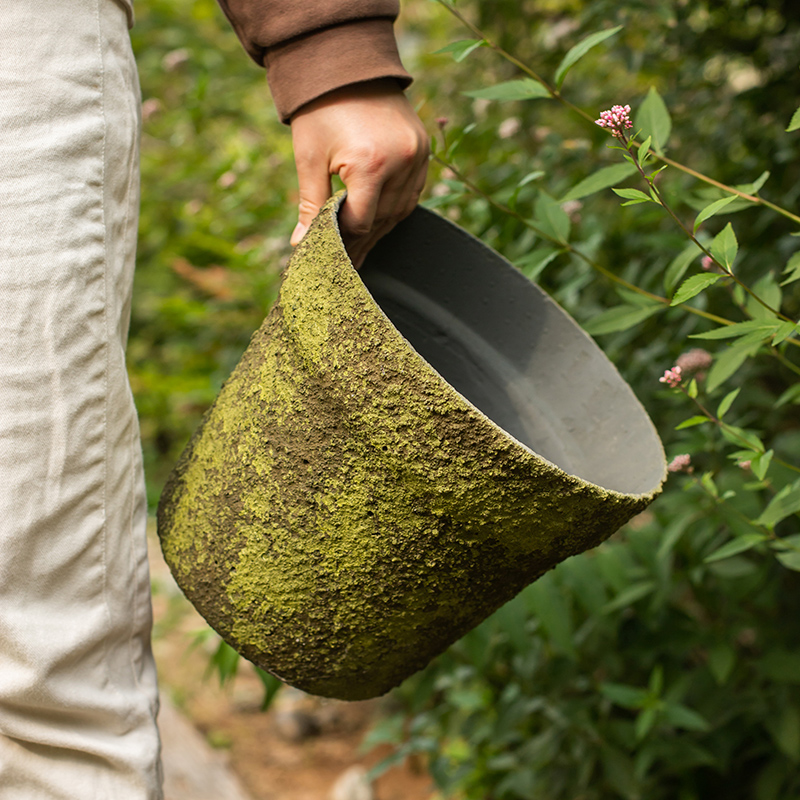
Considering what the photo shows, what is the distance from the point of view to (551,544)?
84cm

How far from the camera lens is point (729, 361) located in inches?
41.6

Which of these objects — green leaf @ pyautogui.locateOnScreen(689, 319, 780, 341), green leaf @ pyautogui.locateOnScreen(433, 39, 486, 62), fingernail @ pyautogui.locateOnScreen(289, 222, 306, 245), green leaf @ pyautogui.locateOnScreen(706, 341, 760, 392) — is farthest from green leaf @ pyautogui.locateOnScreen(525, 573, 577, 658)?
green leaf @ pyautogui.locateOnScreen(433, 39, 486, 62)

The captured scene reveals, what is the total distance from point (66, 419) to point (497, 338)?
639 mm

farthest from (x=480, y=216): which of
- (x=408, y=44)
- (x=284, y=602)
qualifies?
(x=408, y=44)

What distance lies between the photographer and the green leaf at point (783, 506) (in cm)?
98

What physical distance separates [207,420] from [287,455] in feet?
0.66

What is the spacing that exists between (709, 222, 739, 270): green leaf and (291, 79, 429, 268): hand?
0.38 m

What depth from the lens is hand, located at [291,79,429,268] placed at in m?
0.95

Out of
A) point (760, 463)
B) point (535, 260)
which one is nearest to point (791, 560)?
point (760, 463)

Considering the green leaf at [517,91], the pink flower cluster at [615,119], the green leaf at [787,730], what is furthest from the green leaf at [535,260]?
the green leaf at [787,730]

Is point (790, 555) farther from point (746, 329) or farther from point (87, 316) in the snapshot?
point (87, 316)

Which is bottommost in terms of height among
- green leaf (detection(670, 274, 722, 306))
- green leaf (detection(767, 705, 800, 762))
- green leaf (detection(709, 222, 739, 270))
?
green leaf (detection(767, 705, 800, 762))

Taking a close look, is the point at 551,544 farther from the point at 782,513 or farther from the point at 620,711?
the point at 620,711

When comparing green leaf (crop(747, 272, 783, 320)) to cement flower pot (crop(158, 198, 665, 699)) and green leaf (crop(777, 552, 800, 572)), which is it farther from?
green leaf (crop(777, 552, 800, 572))
